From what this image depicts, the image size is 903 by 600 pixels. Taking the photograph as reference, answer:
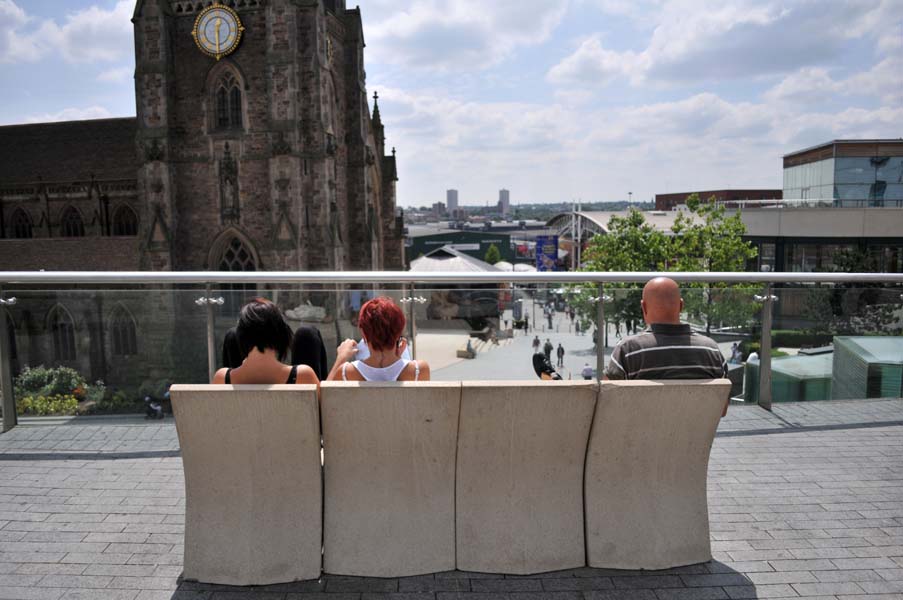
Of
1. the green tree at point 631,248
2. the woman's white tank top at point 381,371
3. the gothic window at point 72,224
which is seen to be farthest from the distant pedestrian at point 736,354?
the gothic window at point 72,224

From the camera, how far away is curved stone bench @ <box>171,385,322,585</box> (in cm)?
332

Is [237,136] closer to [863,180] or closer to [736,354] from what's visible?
[736,354]

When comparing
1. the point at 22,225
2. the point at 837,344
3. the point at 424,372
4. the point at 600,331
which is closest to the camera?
the point at 424,372

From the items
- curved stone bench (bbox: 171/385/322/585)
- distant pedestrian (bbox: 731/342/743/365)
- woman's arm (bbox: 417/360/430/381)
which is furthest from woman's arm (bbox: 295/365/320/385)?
distant pedestrian (bbox: 731/342/743/365)

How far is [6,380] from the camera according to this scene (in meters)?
5.94

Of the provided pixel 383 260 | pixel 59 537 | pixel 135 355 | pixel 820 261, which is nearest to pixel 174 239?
pixel 383 260

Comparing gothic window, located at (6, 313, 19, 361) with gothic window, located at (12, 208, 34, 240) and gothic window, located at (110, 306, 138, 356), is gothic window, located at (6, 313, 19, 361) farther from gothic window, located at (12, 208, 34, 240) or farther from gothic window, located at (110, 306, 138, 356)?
gothic window, located at (12, 208, 34, 240)

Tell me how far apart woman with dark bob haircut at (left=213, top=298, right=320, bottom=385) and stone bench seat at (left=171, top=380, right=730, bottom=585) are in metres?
0.32

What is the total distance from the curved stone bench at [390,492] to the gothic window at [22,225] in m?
42.4

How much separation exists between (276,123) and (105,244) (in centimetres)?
1369

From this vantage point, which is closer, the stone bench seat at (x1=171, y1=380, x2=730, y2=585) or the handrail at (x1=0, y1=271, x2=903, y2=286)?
the stone bench seat at (x1=171, y1=380, x2=730, y2=585)

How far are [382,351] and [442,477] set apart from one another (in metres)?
0.73

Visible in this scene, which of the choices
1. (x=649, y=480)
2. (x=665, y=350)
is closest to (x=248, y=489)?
(x=649, y=480)

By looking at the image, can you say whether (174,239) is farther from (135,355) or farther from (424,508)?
(424,508)
